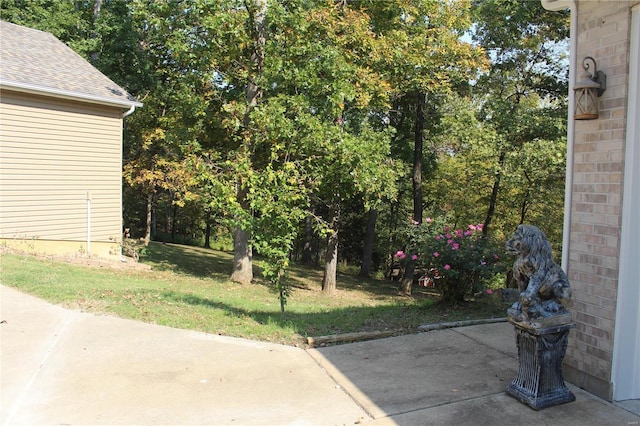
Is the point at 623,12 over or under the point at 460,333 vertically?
over

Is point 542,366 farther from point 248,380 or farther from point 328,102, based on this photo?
point 328,102

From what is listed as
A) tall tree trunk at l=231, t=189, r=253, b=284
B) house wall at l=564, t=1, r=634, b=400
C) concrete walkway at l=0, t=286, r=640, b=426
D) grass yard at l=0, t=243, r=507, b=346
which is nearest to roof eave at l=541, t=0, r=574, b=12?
house wall at l=564, t=1, r=634, b=400

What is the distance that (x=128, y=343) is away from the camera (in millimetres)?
4672

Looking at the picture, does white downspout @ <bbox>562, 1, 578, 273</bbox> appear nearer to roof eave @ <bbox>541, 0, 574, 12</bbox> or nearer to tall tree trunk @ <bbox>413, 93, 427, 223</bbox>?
roof eave @ <bbox>541, 0, 574, 12</bbox>

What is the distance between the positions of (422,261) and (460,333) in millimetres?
1636

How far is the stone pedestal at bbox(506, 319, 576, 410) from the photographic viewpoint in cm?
338

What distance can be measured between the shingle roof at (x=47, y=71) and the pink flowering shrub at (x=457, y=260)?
31.1 feet

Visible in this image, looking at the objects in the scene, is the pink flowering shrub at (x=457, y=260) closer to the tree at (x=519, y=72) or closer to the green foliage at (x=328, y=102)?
the green foliage at (x=328, y=102)

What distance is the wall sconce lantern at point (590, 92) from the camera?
360cm

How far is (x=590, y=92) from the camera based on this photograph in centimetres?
361

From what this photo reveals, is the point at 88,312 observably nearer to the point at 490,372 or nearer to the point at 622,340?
the point at 490,372

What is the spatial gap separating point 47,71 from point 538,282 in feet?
41.9

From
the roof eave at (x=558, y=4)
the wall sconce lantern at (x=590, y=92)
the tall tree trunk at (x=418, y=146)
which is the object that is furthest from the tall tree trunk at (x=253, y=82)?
the wall sconce lantern at (x=590, y=92)

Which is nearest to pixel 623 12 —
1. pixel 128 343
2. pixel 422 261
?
pixel 422 261
